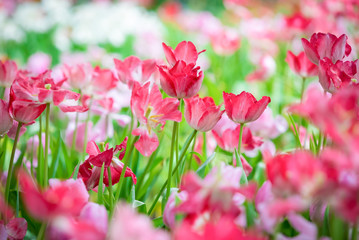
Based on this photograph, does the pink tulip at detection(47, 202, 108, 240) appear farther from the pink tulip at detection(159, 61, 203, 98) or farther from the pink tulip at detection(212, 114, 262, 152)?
the pink tulip at detection(212, 114, 262, 152)

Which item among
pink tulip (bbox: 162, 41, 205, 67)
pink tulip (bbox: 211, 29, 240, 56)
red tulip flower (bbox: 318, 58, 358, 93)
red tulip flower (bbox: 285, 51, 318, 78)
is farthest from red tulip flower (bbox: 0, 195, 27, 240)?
pink tulip (bbox: 211, 29, 240, 56)

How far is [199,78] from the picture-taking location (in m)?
0.63

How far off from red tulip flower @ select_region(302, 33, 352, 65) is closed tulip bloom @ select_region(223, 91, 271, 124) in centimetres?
13

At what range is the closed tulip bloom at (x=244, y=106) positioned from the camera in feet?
2.13

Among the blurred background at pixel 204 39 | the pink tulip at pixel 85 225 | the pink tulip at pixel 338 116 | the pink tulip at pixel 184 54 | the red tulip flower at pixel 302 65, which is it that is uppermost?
the pink tulip at pixel 338 116

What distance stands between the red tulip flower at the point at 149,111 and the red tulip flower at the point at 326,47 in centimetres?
25

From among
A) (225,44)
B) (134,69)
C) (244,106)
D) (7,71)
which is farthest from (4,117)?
(225,44)

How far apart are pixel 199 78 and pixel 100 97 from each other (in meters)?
0.34

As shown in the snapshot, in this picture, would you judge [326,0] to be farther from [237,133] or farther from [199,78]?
[199,78]

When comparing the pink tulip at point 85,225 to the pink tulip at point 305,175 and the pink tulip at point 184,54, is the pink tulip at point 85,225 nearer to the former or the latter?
the pink tulip at point 305,175

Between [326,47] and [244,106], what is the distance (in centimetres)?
17

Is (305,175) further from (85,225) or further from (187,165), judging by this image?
(187,165)

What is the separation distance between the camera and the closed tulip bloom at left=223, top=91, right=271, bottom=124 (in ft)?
2.13

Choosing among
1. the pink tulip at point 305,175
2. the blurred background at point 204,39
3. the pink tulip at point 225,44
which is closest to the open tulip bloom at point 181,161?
the pink tulip at point 305,175
